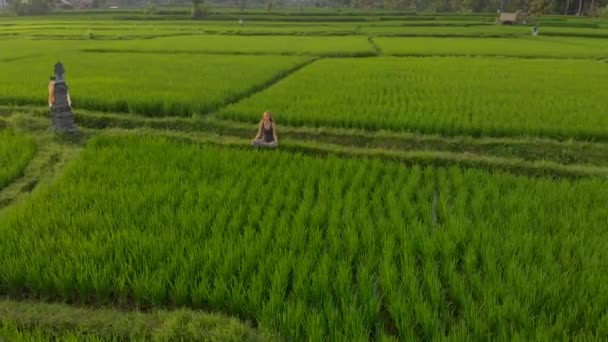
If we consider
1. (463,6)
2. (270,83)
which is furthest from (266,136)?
(463,6)

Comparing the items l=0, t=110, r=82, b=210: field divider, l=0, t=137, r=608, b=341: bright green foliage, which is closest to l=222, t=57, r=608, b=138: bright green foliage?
l=0, t=137, r=608, b=341: bright green foliage

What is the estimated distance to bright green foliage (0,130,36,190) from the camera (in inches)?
188

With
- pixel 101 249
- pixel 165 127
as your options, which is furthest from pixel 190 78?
pixel 101 249

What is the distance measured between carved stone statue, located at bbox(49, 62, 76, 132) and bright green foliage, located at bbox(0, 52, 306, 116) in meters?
1.24

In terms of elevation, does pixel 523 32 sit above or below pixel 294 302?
above

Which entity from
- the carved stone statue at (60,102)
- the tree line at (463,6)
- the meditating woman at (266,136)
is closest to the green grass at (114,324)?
the meditating woman at (266,136)

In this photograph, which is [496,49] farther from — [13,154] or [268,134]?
[13,154]

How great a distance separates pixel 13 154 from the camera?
539cm

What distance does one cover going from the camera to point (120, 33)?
24.1 meters

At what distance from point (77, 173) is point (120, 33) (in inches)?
867

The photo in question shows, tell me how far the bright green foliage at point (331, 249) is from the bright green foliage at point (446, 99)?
1.98m

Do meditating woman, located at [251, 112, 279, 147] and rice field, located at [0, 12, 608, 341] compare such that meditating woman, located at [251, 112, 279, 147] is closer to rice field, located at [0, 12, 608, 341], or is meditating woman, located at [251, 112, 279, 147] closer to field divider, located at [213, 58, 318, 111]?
rice field, located at [0, 12, 608, 341]

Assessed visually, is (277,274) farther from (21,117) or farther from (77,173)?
(21,117)

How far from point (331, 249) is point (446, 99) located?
5637 millimetres
